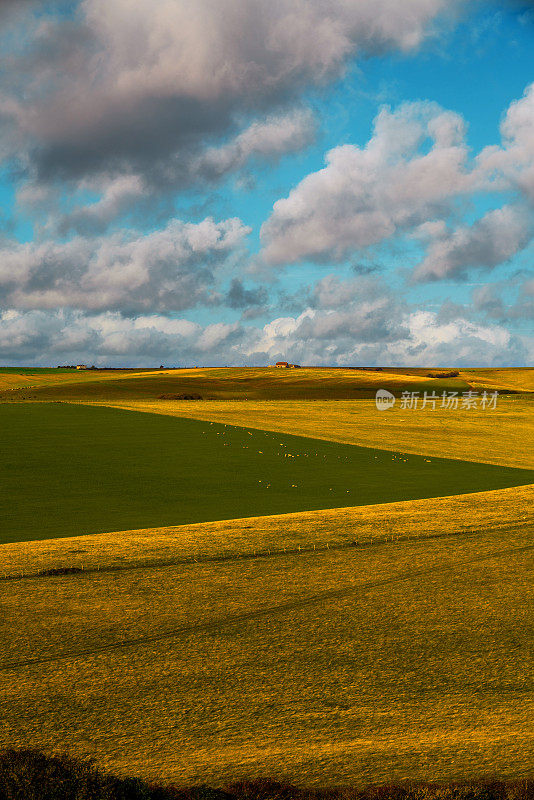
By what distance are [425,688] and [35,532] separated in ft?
42.0

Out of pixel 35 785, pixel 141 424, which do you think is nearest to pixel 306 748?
pixel 35 785

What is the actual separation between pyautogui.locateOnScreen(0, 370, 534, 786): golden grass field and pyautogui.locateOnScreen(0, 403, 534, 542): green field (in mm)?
3632

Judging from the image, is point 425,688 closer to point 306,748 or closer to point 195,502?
point 306,748

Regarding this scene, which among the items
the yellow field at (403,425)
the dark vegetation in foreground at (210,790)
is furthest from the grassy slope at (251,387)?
the dark vegetation in foreground at (210,790)

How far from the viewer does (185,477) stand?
93.8 ft

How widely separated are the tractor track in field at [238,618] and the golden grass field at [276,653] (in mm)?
43

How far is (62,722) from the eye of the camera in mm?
7102

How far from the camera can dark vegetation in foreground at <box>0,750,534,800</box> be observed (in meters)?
5.84

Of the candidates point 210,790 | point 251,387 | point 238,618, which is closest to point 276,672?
point 238,618

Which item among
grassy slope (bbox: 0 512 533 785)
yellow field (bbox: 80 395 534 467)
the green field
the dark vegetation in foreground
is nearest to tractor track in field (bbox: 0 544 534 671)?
grassy slope (bbox: 0 512 533 785)

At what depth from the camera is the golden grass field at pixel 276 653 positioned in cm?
658

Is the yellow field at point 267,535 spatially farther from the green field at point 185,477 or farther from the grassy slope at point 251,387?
the grassy slope at point 251,387

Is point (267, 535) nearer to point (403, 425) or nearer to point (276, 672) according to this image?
point (276, 672)

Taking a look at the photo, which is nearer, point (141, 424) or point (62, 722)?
point (62, 722)
